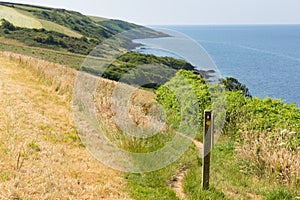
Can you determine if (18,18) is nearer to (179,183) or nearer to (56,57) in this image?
(56,57)

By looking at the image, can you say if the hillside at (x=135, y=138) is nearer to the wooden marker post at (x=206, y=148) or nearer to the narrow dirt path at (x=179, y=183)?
the narrow dirt path at (x=179, y=183)

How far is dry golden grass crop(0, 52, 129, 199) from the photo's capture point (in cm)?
470

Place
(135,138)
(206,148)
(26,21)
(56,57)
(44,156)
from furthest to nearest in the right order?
(26,21) < (56,57) < (135,138) < (44,156) < (206,148)

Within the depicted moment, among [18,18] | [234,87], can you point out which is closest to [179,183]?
[234,87]

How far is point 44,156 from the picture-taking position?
5.79 metres

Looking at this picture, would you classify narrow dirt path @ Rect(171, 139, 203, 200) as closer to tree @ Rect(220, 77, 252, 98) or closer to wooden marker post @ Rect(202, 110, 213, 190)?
wooden marker post @ Rect(202, 110, 213, 190)

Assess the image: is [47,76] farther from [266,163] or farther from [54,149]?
[266,163]

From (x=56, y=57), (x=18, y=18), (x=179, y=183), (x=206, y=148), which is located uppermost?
(x=206, y=148)

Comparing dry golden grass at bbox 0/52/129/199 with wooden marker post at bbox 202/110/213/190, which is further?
wooden marker post at bbox 202/110/213/190

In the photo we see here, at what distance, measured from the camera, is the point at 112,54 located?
28.6ft

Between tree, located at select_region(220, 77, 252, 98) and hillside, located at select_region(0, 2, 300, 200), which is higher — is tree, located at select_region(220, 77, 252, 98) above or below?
below

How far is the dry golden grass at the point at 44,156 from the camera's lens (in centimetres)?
→ 470

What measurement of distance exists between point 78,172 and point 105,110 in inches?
89.9

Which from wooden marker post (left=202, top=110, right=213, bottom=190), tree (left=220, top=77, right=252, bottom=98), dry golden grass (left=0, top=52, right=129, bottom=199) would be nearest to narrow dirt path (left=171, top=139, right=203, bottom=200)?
wooden marker post (left=202, top=110, right=213, bottom=190)
